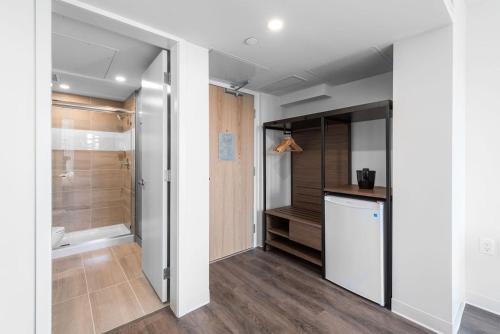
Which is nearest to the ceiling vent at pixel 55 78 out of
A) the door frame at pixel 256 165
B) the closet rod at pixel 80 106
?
the closet rod at pixel 80 106

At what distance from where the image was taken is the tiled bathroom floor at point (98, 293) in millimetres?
1731

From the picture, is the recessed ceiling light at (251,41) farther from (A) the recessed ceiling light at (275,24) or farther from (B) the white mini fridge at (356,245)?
(B) the white mini fridge at (356,245)

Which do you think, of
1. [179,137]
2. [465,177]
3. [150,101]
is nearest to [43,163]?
[179,137]

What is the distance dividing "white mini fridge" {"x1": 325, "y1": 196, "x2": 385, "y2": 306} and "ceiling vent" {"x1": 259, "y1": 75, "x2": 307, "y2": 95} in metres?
1.47

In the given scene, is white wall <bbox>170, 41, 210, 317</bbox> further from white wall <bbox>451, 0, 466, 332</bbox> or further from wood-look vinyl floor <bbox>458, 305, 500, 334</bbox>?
wood-look vinyl floor <bbox>458, 305, 500, 334</bbox>

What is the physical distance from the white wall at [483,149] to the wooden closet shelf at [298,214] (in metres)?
1.34

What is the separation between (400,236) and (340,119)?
1.35 meters

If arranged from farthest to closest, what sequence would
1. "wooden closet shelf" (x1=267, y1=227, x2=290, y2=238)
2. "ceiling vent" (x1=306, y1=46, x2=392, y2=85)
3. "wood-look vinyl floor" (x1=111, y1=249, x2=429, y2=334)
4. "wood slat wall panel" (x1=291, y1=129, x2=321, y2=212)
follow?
1. "wood slat wall panel" (x1=291, y1=129, x2=321, y2=212)
2. "wooden closet shelf" (x1=267, y1=227, x2=290, y2=238)
3. "ceiling vent" (x1=306, y1=46, x2=392, y2=85)
4. "wood-look vinyl floor" (x1=111, y1=249, x2=429, y2=334)

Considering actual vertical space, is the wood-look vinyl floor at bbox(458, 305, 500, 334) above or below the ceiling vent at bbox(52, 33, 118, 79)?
below

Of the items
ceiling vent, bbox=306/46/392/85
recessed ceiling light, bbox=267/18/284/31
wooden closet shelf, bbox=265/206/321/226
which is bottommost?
wooden closet shelf, bbox=265/206/321/226

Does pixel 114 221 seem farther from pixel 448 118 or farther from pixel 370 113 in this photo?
pixel 448 118

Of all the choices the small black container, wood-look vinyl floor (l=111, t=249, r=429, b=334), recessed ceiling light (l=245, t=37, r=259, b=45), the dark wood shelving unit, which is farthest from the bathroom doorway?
the small black container

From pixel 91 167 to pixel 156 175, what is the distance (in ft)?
7.67

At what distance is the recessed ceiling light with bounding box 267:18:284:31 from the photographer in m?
1.55
